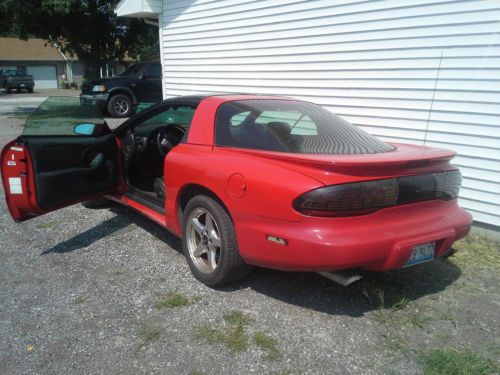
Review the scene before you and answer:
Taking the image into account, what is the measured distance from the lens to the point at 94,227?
446cm

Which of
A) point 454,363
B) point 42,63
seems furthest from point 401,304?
point 42,63

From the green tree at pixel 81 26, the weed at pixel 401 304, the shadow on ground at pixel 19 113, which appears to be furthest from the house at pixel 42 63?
the weed at pixel 401 304

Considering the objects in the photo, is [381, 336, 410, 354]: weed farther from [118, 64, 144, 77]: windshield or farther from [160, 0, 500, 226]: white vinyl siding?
[118, 64, 144, 77]: windshield

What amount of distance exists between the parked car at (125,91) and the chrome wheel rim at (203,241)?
1108 cm

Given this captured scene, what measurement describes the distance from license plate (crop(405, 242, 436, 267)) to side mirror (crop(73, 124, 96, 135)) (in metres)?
3.14

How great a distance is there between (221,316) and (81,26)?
18.2m

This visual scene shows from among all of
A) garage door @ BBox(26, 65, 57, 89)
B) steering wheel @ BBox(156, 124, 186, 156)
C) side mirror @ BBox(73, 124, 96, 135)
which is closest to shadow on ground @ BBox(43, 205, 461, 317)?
steering wheel @ BBox(156, 124, 186, 156)

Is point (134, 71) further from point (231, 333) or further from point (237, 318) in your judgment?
point (231, 333)

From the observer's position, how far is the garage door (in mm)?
43125

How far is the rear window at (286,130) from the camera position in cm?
288

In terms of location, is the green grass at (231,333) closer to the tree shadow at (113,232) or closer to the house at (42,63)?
the tree shadow at (113,232)

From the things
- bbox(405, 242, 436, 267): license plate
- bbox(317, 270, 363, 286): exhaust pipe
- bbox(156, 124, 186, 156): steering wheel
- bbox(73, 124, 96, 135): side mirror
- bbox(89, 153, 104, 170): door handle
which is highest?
bbox(73, 124, 96, 135): side mirror

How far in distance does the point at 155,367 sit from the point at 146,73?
12843 millimetres

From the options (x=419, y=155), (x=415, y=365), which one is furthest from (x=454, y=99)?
(x=415, y=365)
